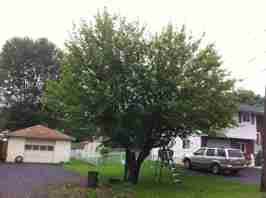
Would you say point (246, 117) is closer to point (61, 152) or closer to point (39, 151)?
point (61, 152)

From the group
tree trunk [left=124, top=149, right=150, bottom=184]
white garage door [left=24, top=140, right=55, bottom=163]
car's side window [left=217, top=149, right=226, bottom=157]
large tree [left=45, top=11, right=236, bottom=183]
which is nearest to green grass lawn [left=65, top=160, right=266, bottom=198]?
tree trunk [left=124, top=149, right=150, bottom=184]

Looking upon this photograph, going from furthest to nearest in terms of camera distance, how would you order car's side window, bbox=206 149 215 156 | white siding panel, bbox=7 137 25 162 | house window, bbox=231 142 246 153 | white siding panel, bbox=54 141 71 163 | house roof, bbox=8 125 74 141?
white siding panel, bbox=54 141 71 163 < house roof, bbox=8 125 74 141 < white siding panel, bbox=7 137 25 162 < house window, bbox=231 142 246 153 < car's side window, bbox=206 149 215 156

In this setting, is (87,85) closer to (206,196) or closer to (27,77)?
(206,196)

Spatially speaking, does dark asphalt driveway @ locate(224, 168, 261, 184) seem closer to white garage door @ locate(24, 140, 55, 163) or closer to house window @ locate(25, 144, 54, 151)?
white garage door @ locate(24, 140, 55, 163)

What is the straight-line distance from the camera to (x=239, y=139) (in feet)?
94.2

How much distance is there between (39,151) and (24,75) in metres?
19.6

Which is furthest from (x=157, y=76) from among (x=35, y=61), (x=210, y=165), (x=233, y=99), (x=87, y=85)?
(x=35, y=61)

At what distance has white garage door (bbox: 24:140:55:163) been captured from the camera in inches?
1188

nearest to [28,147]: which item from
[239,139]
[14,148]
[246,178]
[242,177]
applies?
[14,148]

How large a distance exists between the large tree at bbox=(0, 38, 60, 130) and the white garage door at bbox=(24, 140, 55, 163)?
15.5 m

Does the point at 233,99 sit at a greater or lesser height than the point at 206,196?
greater

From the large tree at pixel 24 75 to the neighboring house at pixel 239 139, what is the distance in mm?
24657

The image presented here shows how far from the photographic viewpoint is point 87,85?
13.9 meters

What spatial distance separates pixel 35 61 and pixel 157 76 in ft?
120
